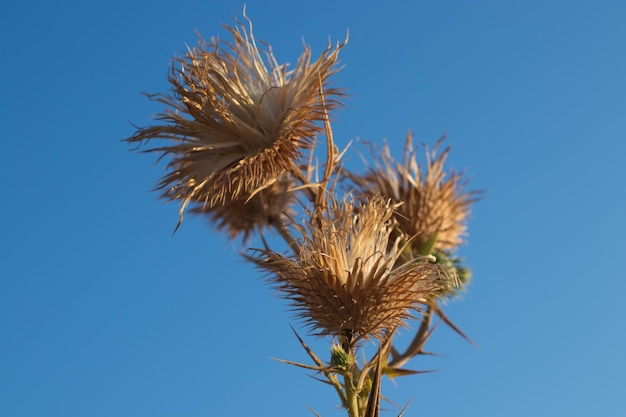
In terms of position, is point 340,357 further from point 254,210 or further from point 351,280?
point 254,210

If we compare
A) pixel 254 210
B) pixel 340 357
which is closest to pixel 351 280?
pixel 340 357

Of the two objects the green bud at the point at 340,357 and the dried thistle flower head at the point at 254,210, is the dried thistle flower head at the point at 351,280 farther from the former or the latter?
the dried thistle flower head at the point at 254,210

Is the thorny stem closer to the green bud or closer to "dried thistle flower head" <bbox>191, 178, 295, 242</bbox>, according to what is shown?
"dried thistle flower head" <bbox>191, 178, 295, 242</bbox>

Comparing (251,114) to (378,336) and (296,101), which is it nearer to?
(296,101)

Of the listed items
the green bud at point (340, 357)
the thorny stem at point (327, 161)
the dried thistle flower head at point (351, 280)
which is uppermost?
the thorny stem at point (327, 161)

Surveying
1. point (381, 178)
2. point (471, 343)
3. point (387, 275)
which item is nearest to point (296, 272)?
point (387, 275)
